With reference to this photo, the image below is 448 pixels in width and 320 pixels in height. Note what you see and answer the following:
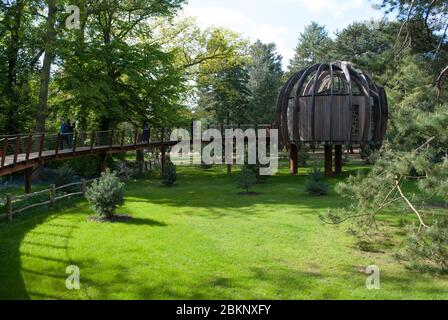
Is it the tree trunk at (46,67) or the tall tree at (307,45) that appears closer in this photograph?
the tree trunk at (46,67)

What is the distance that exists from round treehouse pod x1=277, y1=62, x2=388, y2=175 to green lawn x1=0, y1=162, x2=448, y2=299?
26.1 feet

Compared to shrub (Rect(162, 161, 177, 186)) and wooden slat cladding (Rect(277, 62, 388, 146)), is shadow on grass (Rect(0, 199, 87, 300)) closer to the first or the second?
shrub (Rect(162, 161, 177, 186))

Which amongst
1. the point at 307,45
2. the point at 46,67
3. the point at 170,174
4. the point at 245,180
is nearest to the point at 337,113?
the point at 245,180

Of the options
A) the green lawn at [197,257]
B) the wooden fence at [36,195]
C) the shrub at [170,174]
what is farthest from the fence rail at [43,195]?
the shrub at [170,174]

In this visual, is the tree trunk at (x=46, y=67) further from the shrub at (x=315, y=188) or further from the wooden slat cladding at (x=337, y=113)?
the shrub at (x=315, y=188)

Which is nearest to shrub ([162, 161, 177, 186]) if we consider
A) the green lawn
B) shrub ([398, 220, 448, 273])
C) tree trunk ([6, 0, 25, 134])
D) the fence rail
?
the fence rail

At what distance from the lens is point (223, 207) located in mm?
17750

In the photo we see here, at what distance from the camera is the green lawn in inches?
342

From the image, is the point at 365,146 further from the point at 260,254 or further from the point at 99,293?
the point at 99,293

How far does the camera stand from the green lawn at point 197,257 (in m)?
8.70

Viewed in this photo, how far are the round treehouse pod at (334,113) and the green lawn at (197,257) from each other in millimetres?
7961

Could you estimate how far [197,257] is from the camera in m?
10.8
